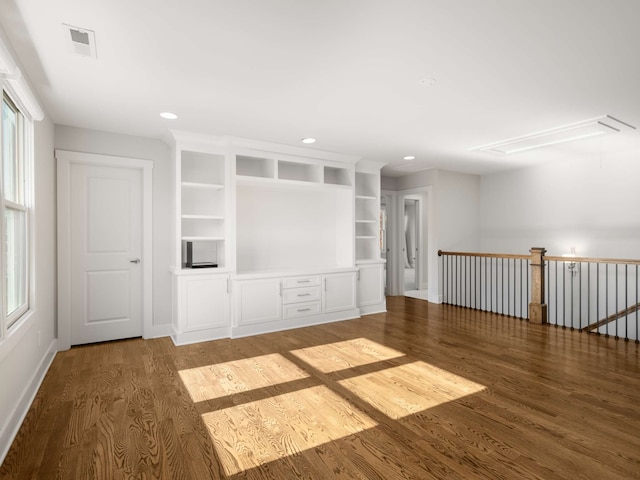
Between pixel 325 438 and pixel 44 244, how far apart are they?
3.11 m

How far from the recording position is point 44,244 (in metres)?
3.38

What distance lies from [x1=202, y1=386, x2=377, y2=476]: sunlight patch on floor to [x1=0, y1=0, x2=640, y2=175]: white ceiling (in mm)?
2411

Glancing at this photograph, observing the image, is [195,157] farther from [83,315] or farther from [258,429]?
[258,429]

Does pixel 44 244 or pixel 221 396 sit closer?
pixel 221 396

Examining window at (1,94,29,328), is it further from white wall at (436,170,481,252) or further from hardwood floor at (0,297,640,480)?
white wall at (436,170,481,252)

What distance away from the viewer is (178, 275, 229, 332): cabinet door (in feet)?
13.5

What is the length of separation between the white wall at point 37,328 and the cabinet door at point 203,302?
1235 millimetres

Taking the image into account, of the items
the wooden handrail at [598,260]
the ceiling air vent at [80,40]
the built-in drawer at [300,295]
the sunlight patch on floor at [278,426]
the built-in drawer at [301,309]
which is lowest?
the sunlight patch on floor at [278,426]

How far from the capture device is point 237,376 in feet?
10.4

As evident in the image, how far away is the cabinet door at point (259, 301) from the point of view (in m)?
4.43

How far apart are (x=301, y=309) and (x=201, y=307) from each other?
1.33 meters

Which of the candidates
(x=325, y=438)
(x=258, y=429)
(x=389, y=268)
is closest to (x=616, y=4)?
(x=325, y=438)

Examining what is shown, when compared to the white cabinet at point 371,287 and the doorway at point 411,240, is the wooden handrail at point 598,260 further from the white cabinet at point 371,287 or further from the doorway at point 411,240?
the doorway at point 411,240

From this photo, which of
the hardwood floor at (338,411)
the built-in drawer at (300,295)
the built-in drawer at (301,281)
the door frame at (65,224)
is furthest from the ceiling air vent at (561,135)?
the door frame at (65,224)
